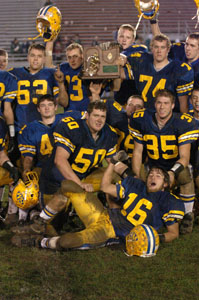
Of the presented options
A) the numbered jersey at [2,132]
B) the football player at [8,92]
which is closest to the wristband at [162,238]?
the numbered jersey at [2,132]

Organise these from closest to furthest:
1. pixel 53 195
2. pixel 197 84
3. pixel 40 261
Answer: pixel 40 261 → pixel 53 195 → pixel 197 84

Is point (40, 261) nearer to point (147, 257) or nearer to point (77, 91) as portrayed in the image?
point (147, 257)

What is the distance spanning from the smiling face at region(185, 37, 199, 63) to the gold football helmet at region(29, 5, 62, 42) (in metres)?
1.57

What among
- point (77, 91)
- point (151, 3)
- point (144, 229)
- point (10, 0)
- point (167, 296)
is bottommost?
point (167, 296)

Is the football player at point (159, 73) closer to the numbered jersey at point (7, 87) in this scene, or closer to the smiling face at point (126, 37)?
the smiling face at point (126, 37)

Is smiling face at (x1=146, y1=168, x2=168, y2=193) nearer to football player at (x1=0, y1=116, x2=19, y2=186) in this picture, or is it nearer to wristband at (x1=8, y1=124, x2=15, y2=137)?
football player at (x1=0, y1=116, x2=19, y2=186)

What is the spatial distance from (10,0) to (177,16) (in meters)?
7.93

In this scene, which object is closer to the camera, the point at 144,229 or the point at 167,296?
the point at 167,296

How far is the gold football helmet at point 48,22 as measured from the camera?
18.9 feet

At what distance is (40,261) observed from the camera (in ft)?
13.0

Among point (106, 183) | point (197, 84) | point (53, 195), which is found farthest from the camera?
point (197, 84)

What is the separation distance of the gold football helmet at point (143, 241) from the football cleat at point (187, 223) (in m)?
0.71

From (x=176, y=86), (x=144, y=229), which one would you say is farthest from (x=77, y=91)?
(x=144, y=229)

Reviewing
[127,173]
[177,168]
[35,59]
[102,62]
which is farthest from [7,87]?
[177,168]
